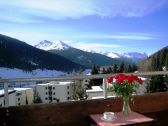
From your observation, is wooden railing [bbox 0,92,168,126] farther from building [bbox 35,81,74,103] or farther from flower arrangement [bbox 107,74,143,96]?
flower arrangement [bbox 107,74,143,96]

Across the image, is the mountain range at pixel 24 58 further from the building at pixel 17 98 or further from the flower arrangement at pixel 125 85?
the flower arrangement at pixel 125 85

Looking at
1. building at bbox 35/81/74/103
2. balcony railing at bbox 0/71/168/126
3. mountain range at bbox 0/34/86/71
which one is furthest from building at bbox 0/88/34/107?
mountain range at bbox 0/34/86/71

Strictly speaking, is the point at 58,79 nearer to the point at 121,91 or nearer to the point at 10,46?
the point at 121,91

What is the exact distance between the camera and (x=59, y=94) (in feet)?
13.7

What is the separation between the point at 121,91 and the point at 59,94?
1.03m

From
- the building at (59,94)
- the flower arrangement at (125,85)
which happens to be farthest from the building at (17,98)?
the flower arrangement at (125,85)

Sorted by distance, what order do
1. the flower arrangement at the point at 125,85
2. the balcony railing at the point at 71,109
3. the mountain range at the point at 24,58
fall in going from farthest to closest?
the mountain range at the point at 24,58, the balcony railing at the point at 71,109, the flower arrangement at the point at 125,85

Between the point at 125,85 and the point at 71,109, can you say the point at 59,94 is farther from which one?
the point at 125,85

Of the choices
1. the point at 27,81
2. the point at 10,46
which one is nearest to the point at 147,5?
the point at 27,81

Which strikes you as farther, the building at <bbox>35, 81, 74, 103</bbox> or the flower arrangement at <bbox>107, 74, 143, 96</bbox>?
the building at <bbox>35, 81, 74, 103</bbox>

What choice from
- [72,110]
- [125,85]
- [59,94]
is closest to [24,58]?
[59,94]

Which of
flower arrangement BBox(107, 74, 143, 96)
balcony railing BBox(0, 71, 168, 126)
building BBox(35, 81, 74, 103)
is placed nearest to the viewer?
flower arrangement BBox(107, 74, 143, 96)

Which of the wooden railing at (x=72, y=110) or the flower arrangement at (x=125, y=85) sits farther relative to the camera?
A: the wooden railing at (x=72, y=110)

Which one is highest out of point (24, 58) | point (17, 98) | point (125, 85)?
point (24, 58)
